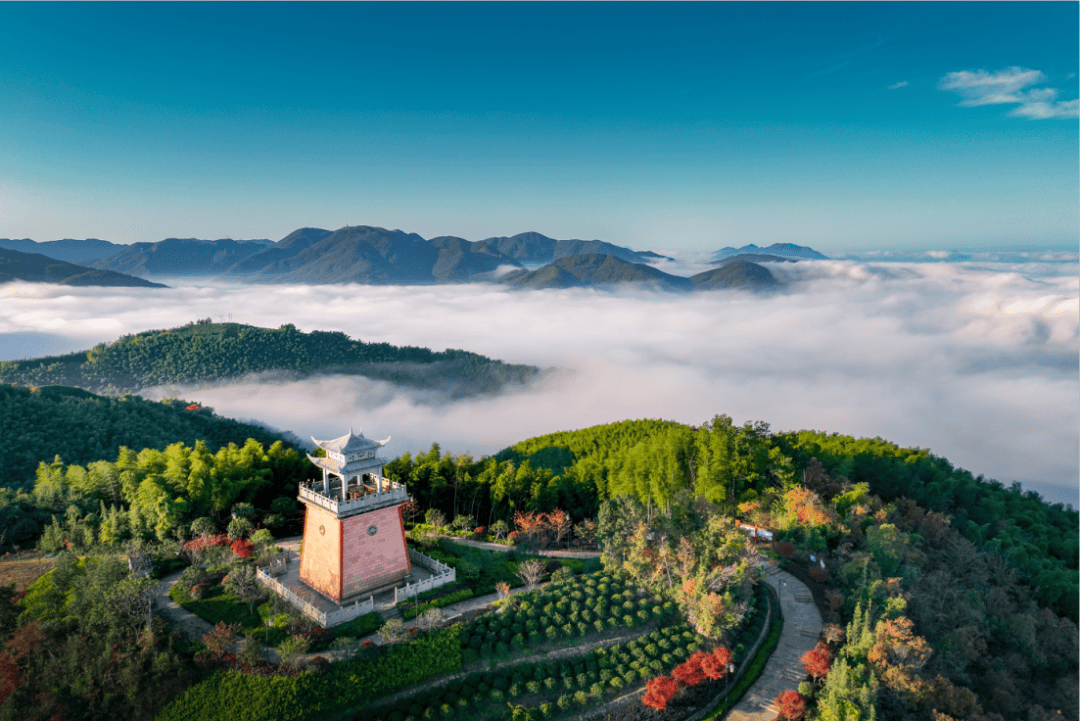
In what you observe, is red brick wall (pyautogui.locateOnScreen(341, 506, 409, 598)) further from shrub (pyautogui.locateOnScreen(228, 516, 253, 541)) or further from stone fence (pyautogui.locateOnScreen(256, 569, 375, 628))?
shrub (pyautogui.locateOnScreen(228, 516, 253, 541))

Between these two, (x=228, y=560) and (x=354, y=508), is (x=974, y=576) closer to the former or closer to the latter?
(x=354, y=508)

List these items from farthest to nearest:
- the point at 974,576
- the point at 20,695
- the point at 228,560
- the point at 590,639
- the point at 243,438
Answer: the point at 243,438
the point at 974,576
the point at 228,560
the point at 590,639
the point at 20,695

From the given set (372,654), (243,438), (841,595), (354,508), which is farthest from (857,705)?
(243,438)

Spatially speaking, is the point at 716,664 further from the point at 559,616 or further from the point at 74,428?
the point at 74,428

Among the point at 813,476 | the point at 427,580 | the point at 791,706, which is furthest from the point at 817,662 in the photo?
the point at 813,476

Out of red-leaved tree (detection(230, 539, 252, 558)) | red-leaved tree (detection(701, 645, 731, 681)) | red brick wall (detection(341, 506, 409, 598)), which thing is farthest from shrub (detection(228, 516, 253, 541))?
red-leaved tree (detection(701, 645, 731, 681))
